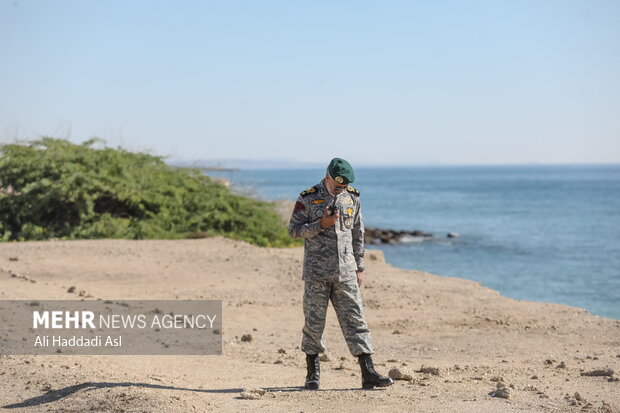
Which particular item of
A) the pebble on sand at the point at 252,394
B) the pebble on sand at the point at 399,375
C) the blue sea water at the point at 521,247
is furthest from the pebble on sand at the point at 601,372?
the blue sea water at the point at 521,247

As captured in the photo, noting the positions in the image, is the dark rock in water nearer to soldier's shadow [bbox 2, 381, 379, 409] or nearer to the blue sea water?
the blue sea water

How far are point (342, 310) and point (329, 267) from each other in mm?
396

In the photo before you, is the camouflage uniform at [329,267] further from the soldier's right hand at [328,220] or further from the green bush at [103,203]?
the green bush at [103,203]

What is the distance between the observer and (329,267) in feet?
23.3

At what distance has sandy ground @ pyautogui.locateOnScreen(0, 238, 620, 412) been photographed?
687cm

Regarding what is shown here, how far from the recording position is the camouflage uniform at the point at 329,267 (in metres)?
→ 7.13

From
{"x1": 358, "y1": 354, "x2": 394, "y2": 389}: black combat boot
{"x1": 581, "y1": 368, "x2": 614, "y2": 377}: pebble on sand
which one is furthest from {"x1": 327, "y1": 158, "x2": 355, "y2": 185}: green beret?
{"x1": 581, "y1": 368, "x2": 614, "y2": 377}: pebble on sand

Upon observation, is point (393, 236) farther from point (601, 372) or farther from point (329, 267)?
point (329, 267)

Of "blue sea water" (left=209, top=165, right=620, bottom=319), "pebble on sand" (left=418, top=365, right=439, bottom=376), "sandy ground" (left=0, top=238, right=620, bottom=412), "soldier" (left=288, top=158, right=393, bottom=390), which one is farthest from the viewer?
"blue sea water" (left=209, top=165, right=620, bottom=319)

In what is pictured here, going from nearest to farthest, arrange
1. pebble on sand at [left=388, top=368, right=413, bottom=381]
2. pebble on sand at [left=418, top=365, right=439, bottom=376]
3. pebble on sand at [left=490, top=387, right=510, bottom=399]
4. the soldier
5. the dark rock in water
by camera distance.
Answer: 1. pebble on sand at [left=490, top=387, right=510, bottom=399]
2. the soldier
3. pebble on sand at [left=388, top=368, right=413, bottom=381]
4. pebble on sand at [left=418, top=365, right=439, bottom=376]
5. the dark rock in water

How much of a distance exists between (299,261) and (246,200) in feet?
22.7

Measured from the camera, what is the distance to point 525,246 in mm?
39969

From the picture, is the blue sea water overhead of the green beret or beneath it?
beneath

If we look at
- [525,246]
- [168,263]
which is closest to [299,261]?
[168,263]
